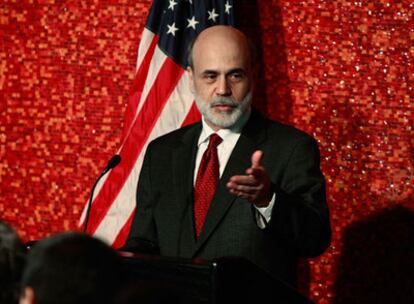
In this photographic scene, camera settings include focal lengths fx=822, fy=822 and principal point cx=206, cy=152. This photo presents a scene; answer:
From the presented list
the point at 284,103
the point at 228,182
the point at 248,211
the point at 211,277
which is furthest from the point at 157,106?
the point at 211,277

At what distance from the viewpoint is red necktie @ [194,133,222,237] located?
2.51 metres

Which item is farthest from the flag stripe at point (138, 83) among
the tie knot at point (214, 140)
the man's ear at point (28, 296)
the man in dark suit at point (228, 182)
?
the man's ear at point (28, 296)

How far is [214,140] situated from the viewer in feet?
8.63

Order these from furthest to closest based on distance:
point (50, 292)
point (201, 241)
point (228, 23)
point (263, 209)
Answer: point (228, 23) → point (201, 241) → point (263, 209) → point (50, 292)

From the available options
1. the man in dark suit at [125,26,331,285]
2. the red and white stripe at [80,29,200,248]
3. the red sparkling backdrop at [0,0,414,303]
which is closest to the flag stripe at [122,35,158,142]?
the red and white stripe at [80,29,200,248]

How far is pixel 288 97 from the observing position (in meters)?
3.59

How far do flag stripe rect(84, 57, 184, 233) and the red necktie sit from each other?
0.93 metres

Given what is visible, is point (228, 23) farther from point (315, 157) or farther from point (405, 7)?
point (315, 157)

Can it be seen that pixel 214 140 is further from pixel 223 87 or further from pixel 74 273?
pixel 74 273

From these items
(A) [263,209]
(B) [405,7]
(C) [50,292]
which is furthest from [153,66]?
(C) [50,292]

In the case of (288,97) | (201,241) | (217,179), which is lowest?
(201,241)

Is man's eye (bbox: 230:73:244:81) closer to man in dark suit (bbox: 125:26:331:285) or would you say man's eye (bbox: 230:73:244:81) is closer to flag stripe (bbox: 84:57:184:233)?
man in dark suit (bbox: 125:26:331:285)

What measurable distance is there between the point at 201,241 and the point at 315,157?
44cm

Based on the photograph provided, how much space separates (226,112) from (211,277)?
0.91m
